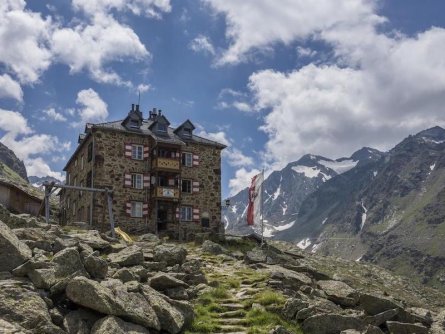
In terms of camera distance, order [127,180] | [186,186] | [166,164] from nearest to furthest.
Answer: [127,180] < [166,164] < [186,186]

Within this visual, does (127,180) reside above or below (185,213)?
above

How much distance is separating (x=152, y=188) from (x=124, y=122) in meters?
8.69

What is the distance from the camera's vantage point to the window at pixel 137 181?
5700cm

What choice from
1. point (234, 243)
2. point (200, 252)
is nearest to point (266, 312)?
point (200, 252)

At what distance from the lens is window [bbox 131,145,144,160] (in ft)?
189

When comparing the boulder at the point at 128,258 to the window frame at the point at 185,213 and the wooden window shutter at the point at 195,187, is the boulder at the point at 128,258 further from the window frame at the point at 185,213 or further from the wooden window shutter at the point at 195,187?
the wooden window shutter at the point at 195,187

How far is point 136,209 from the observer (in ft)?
186

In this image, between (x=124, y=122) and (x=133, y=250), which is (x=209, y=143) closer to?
(x=124, y=122)

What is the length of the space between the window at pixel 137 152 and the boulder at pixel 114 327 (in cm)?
4401

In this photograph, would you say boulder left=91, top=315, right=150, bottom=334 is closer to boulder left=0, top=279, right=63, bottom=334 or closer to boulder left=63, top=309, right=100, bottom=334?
boulder left=63, top=309, right=100, bottom=334

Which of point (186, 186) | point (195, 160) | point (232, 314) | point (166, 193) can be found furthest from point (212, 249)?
point (195, 160)

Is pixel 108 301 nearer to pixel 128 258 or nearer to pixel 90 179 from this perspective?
pixel 128 258

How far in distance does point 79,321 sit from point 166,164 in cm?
4327

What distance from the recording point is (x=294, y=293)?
23.3 metres
